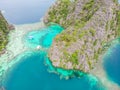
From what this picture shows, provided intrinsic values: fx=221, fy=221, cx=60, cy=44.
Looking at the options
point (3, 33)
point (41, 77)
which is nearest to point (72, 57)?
point (41, 77)

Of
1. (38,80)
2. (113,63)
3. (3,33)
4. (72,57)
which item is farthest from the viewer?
(3,33)

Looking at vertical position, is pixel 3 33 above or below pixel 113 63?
above

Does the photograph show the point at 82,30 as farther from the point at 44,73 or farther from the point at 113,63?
the point at 44,73

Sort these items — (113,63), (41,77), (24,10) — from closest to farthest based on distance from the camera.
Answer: (41,77), (113,63), (24,10)

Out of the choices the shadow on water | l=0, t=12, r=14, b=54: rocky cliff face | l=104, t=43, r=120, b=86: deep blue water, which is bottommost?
the shadow on water

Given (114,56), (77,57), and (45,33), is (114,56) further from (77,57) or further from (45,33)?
(45,33)

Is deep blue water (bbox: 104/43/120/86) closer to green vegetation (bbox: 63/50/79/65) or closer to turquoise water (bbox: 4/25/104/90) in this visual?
turquoise water (bbox: 4/25/104/90)

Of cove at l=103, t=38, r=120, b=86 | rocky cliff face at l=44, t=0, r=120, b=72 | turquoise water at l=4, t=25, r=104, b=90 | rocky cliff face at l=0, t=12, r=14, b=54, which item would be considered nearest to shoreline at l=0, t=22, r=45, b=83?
rocky cliff face at l=0, t=12, r=14, b=54
